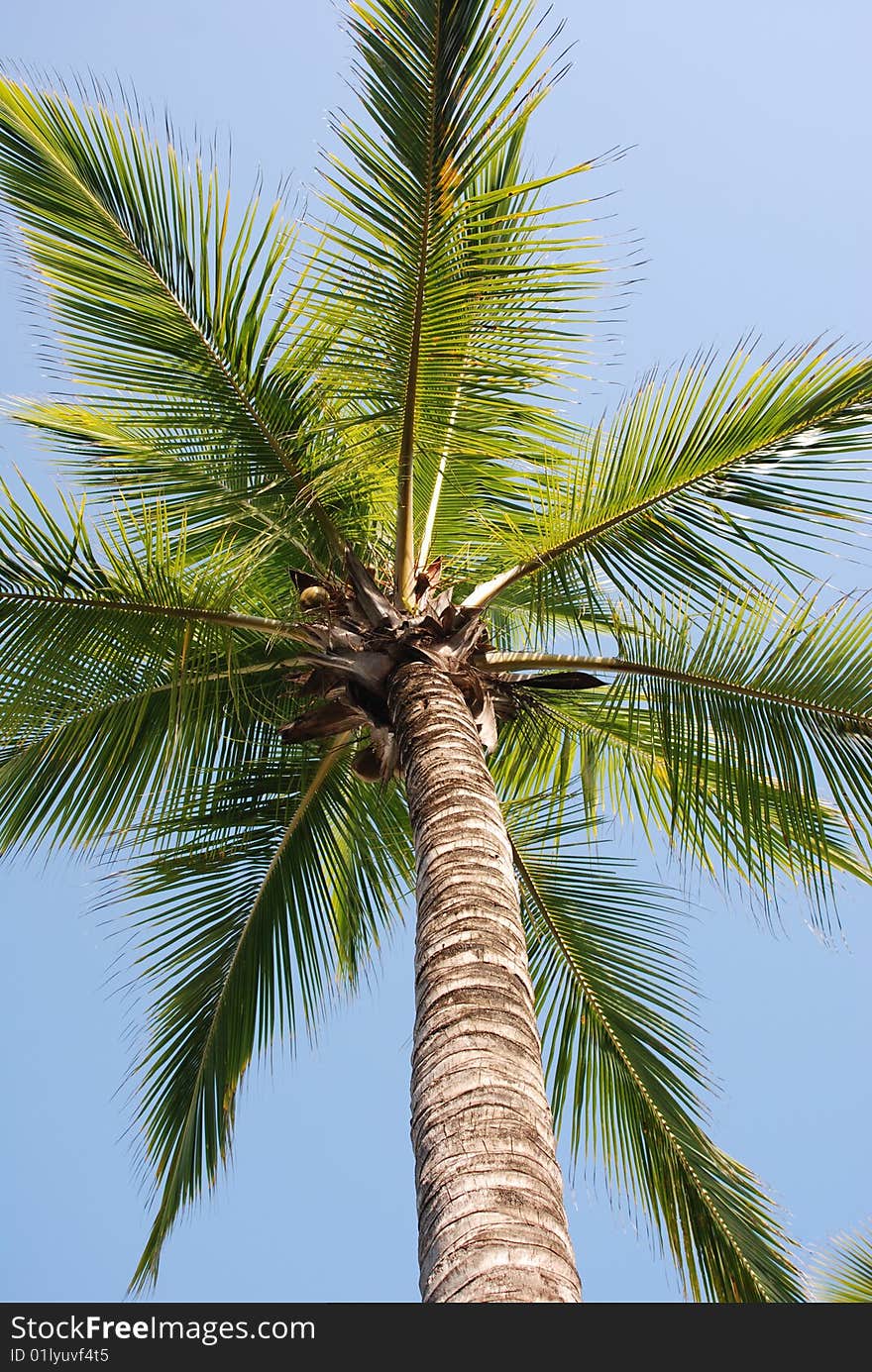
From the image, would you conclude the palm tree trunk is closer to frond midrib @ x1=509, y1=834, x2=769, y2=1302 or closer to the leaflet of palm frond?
the leaflet of palm frond

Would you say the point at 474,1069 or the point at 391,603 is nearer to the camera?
the point at 474,1069

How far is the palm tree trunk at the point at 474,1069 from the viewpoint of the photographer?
2.94 m

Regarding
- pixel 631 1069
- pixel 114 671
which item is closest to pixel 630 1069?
pixel 631 1069

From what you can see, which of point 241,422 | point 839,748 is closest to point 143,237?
point 241,422

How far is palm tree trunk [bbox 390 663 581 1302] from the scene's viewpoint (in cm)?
294

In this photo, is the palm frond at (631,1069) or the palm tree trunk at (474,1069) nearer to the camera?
the palm tree trunk at (474,1069)

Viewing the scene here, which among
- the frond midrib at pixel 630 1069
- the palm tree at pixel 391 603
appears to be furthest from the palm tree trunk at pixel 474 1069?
the frond midrib at pixel 630 1069

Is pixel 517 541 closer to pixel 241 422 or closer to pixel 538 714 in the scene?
pixel 538 714

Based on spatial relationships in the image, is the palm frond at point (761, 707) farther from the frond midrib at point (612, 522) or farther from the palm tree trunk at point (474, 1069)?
the palm tree trunk at point (474, 1069)

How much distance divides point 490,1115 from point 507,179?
5.60 metres

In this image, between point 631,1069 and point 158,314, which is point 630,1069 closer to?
point 631,1069

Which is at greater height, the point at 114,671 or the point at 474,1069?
the point at 114,671

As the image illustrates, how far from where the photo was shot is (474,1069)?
138 inches

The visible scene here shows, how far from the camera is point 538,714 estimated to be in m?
6.82
